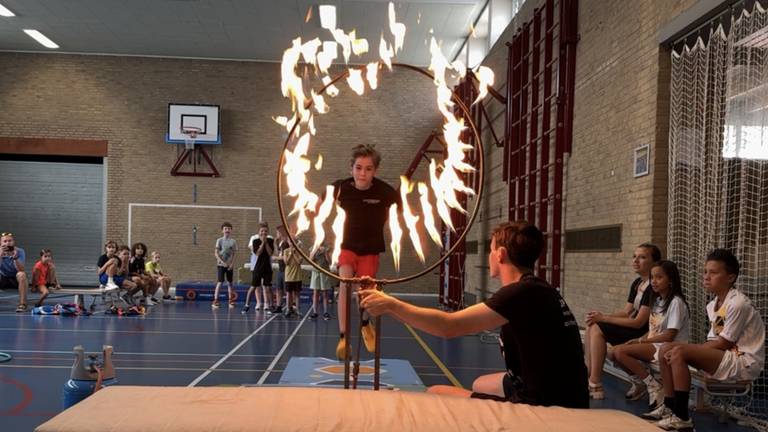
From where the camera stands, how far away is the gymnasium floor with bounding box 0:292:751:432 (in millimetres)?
5367

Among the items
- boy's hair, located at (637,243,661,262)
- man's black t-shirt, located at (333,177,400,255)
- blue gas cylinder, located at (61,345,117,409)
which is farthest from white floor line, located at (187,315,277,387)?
boy's hair, located at (637,243,661,262)

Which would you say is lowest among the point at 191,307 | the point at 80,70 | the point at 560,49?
the point at 191,307

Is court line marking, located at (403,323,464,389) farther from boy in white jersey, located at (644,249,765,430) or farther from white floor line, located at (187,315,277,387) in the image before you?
white floor line, located at (187,315,277,387)

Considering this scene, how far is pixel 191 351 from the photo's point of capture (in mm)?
7574

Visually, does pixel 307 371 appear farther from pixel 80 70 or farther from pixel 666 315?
pixel 80 70

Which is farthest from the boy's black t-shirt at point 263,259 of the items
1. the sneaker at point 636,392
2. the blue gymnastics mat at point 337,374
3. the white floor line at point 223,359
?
the sneaker at point 636,392

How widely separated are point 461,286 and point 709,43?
29.1ft

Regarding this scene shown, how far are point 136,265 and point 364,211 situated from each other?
33.6ft

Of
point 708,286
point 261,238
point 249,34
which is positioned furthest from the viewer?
point 249,34

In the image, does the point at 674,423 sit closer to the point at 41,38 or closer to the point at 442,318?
the point at 442,318

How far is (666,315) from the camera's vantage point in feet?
17.2

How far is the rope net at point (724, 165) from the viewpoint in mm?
5258

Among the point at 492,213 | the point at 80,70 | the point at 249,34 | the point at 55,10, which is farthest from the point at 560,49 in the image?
the point at 80,70

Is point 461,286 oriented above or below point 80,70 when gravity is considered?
below
